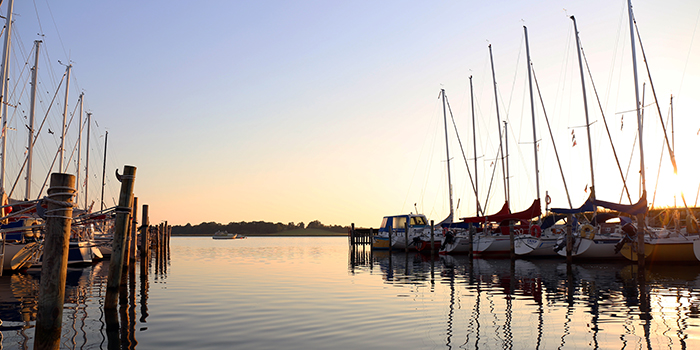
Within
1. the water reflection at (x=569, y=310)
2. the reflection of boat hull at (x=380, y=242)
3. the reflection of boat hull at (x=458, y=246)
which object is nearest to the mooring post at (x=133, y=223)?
the water reflection at (x=569, y=310)

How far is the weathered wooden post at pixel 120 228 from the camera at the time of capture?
10.8 meters

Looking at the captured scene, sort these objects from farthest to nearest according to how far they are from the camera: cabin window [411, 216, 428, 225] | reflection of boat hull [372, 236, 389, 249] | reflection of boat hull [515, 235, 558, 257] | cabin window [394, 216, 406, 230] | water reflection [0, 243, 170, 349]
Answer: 1. reflection of boat hull [372, 236, 389, 249]
2. cabin window [394, 216, 406, 230]
3. cabin window [411, 216, 428, 225]
4. reflection of boat hull [515, 235, 558, 257]
5. water reflection [0, 243, 170, 349]

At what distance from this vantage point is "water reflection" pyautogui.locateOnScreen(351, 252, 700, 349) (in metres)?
8.71

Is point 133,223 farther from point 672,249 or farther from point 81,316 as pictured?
point 672,249

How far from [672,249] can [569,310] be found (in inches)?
697

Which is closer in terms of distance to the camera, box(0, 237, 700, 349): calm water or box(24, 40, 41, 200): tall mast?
box(0, 237, 700, 349): calm water

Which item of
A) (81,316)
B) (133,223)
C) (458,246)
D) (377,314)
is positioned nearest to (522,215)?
(458,246)

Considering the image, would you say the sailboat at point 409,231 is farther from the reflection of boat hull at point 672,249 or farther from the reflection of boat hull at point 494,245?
the reflection of boat hull at point 672,249

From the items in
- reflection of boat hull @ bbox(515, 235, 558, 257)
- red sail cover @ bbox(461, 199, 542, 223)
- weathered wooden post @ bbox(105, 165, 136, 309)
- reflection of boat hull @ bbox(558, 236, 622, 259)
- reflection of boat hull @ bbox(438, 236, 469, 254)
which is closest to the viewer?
weathered wooden post @ bbox(105, 165, 136, 309)

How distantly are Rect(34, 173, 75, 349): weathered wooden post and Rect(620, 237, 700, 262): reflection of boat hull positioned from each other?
26952mm

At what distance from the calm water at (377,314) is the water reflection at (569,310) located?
0.02 meters

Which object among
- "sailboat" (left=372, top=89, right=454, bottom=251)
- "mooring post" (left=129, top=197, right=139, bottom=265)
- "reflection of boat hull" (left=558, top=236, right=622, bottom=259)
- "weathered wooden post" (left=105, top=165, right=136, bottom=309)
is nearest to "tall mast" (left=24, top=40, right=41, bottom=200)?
"mooring post" (left=129, top=197, right=139, bottom=265)

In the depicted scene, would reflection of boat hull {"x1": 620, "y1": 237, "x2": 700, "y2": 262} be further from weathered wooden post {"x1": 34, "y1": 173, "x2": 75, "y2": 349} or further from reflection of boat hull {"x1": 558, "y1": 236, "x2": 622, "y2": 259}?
weathered wooden post {"x1": 34, "y1": 173, "x2": 75, "y2": 349}

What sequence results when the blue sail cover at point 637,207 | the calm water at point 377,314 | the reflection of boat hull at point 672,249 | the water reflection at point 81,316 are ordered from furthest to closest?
the reflection of boat hull at point 672,249 → the blue sail cover at point 637,207 → the calm water at point 377,314 → the water reflection at point 81,316
